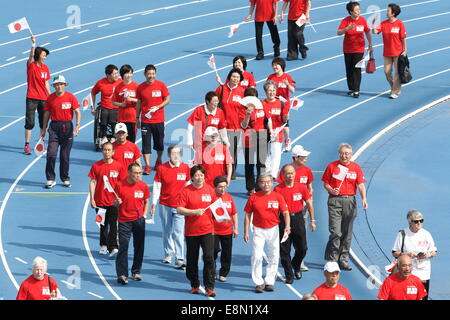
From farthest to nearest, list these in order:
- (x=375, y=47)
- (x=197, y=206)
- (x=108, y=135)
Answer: (x=375, y=47) → (x=108, y=135) → (x=197, y=206)

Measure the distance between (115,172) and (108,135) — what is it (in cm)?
481

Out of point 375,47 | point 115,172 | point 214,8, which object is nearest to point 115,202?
point 115,172

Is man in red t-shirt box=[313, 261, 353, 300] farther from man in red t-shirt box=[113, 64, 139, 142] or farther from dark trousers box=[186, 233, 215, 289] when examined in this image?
man in red t-shirt box=[113, 64, 139, 142]

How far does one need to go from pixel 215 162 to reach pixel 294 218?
1.77m

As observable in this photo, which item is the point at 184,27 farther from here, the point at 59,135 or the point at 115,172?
the point at 115,172

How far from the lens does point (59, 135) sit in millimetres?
22172

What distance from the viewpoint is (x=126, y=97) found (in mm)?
22891

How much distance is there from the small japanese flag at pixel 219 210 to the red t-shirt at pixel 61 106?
5391 mm

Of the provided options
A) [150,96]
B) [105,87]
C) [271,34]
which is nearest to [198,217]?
[150,96]

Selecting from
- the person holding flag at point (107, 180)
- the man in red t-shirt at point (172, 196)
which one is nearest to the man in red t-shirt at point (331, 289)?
the man in red t-shirt at point (172, 196)

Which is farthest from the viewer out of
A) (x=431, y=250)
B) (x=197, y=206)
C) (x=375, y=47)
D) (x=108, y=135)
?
(x=375, y=47)

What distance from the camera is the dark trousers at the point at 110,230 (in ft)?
63.7

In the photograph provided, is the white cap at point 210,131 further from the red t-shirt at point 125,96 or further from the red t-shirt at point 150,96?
the red t-shirt at point 125,96

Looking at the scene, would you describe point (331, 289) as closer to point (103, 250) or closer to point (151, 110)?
point (103, 250)
